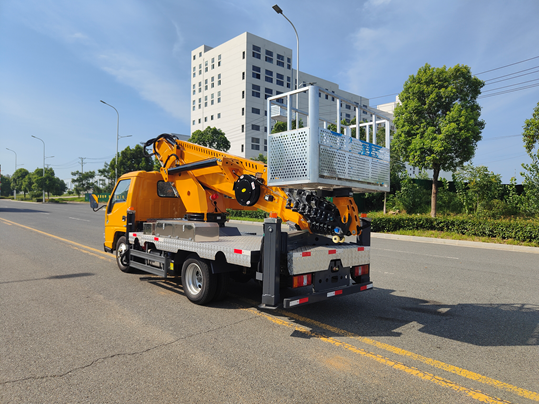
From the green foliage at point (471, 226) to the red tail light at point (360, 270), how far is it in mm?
12126

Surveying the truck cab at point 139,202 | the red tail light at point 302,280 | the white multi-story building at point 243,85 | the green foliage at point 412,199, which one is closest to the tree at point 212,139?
the white multi-story building at point 243,85

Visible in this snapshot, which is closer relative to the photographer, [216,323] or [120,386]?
[120,386]

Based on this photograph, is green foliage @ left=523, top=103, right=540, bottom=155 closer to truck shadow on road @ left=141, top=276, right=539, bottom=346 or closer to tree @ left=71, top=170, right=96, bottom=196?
truck shadow on road @ left=141, top=276, right=539, bottom=346

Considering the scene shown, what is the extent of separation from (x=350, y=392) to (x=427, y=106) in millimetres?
19910

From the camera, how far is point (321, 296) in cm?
453

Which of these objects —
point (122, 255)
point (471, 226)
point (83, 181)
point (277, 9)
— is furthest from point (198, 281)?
point (83, 181)

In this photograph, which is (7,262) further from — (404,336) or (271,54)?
(271,54)

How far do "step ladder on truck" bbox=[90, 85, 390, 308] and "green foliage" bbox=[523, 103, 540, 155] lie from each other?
17049 mm

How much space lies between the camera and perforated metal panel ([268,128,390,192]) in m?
4.15

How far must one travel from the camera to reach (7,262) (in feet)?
28.8

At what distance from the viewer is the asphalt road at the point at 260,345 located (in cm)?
299

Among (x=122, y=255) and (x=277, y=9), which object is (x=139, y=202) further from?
(x=277, y=9)

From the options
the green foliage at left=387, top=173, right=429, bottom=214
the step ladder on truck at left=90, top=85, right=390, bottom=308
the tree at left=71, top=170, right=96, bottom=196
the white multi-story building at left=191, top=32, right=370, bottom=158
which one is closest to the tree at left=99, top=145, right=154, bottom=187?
the white multi-story building at left=191, top=32, right=370, bottom=158

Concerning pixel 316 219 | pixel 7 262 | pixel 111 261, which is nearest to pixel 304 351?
pixel 316 219
